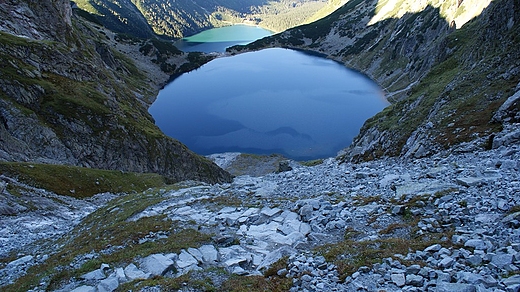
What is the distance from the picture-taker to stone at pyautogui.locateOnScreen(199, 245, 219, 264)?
15062mm

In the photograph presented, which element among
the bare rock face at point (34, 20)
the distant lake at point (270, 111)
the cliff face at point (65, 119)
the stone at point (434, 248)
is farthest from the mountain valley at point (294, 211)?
the distant lake at point (270, 111)

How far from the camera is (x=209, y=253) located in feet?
51.5

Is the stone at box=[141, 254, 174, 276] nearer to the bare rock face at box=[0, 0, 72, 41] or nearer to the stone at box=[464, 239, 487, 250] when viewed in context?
the stone at box=[464, 239, 487, 250]

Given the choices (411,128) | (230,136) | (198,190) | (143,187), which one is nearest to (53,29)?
(230,136)

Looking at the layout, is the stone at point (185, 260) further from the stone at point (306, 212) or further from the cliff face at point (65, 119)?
the cliff face at point (65, 119)

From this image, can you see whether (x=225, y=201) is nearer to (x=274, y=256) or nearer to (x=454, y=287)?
(x=274, y=256)

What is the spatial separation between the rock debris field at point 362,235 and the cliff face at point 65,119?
2897 cm

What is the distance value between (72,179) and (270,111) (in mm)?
94282

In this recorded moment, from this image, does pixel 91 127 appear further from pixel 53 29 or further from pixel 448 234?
pixel 448 234

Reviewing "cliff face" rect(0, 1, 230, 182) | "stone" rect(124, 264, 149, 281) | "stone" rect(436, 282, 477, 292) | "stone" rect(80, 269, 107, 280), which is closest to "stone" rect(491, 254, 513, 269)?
"stone" rect(436, 282, 477, 292)

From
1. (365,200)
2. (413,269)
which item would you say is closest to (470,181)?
(365,200)

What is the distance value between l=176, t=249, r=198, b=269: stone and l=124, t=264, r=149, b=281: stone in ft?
4.91

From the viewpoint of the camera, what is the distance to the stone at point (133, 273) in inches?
538

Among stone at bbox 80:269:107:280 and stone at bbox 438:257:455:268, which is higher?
stone at bbox 438:257:455:268
